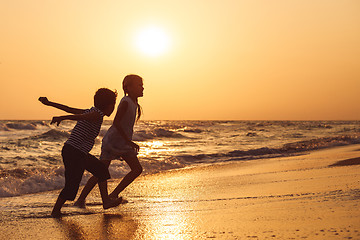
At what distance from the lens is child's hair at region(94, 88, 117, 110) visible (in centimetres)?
439

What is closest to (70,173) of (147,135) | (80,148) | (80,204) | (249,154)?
(80,148)

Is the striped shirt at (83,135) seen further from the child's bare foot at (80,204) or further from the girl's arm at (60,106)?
the child's bare foot at (80,204)

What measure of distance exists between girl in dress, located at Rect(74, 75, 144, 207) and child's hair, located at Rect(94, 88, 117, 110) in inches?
14.0

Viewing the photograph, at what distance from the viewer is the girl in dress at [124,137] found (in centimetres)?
477

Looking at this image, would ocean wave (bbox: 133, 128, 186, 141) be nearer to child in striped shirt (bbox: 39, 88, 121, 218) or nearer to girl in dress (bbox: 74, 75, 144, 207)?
girl in dress (bbox: 74, 75, 144, 207)

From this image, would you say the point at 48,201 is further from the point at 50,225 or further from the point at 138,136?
the point at 138,136

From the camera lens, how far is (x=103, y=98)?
14.4ft

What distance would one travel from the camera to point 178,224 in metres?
3.38

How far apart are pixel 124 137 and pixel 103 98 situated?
584 millimetres

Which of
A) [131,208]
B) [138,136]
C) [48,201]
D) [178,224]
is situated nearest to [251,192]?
[131,208]

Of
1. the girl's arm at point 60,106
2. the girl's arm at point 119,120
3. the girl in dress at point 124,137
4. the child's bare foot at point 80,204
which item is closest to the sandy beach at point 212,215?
the child's bare foot at point 80,204

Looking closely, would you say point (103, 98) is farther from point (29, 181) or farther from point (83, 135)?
point (29, 181)

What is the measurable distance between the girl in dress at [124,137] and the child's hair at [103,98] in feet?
1.17

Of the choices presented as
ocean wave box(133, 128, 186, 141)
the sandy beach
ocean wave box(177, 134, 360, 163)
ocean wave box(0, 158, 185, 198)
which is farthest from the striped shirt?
ocean wave box(133, 128, 186, 141)
